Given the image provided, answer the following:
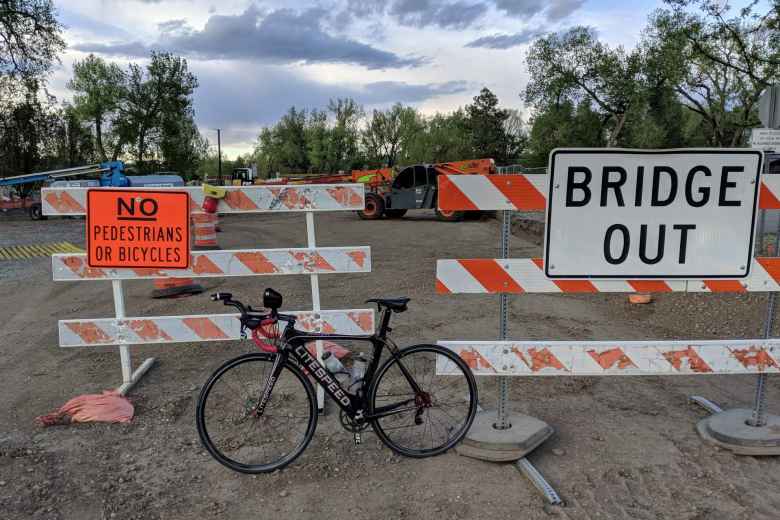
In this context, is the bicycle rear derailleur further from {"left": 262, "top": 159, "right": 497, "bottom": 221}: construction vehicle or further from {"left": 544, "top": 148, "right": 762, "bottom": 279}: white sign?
{"left": 262, "top": 159, "right": 497, "bottom": 221}: construction vehicle

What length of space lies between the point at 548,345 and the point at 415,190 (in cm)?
1925

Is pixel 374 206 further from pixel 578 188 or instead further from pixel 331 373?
pixel 578 188

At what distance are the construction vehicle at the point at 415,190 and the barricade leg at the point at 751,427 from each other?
706 inches

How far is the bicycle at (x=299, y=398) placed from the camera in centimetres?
346

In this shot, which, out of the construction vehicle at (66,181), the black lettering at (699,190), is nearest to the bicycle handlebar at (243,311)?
the black lettering at (699,190)

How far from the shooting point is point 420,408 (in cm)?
373

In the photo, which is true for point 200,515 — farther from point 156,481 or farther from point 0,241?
point 0,241

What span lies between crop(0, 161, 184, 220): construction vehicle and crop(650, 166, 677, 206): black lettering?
1834cm

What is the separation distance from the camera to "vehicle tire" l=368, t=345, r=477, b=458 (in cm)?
358

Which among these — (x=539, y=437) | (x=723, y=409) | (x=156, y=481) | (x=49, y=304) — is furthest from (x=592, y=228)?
(x=49, y=304)

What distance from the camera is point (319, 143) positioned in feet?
275

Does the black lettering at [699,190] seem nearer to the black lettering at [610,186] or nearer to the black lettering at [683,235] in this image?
the black lettering at [683,235]

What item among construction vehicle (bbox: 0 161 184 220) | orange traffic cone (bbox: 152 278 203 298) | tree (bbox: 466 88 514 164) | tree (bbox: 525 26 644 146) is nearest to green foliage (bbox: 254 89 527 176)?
tree (bbox: 466 88 514 164)

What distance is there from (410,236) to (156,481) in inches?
535
